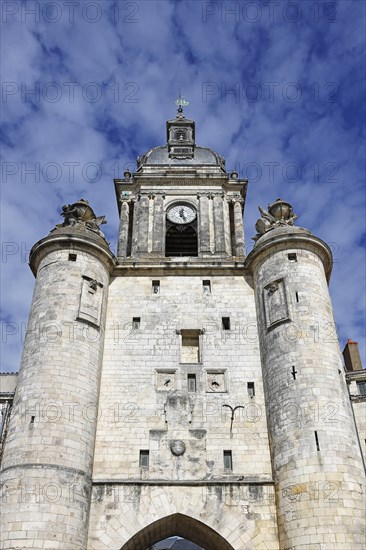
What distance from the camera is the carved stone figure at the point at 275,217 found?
62.8 ft

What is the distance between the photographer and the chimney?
20.7 metres

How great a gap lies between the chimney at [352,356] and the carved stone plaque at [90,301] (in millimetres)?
9685

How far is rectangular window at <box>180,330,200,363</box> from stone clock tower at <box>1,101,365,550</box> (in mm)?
36

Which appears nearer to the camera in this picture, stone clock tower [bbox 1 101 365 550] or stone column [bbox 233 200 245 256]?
stone clock tower [bbox 1 101 365 550]

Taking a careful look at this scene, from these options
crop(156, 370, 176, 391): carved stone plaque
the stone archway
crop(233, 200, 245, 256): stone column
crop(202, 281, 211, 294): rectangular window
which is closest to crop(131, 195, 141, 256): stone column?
crop(202, 281, 211, 294): rectangular window

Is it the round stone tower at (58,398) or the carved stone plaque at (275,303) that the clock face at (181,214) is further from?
the carved stone plaque at (275,303)

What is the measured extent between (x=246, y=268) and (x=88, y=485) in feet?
27.6

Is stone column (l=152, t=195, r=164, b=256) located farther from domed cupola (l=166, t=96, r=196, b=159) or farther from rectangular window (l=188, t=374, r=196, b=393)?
rectangular window (l=188, t=374, r=196, b=393)

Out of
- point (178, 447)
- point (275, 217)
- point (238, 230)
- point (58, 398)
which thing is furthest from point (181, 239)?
point (58, 398)

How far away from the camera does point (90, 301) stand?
1688 centimetres

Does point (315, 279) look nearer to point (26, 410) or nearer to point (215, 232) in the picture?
point (215, 232)

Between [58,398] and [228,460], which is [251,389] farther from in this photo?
[58,398]

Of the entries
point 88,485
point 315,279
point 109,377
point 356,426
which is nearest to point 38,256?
point 109,377

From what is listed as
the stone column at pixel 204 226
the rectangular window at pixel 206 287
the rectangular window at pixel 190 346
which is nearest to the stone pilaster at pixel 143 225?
the stone column at pixel 204 226
